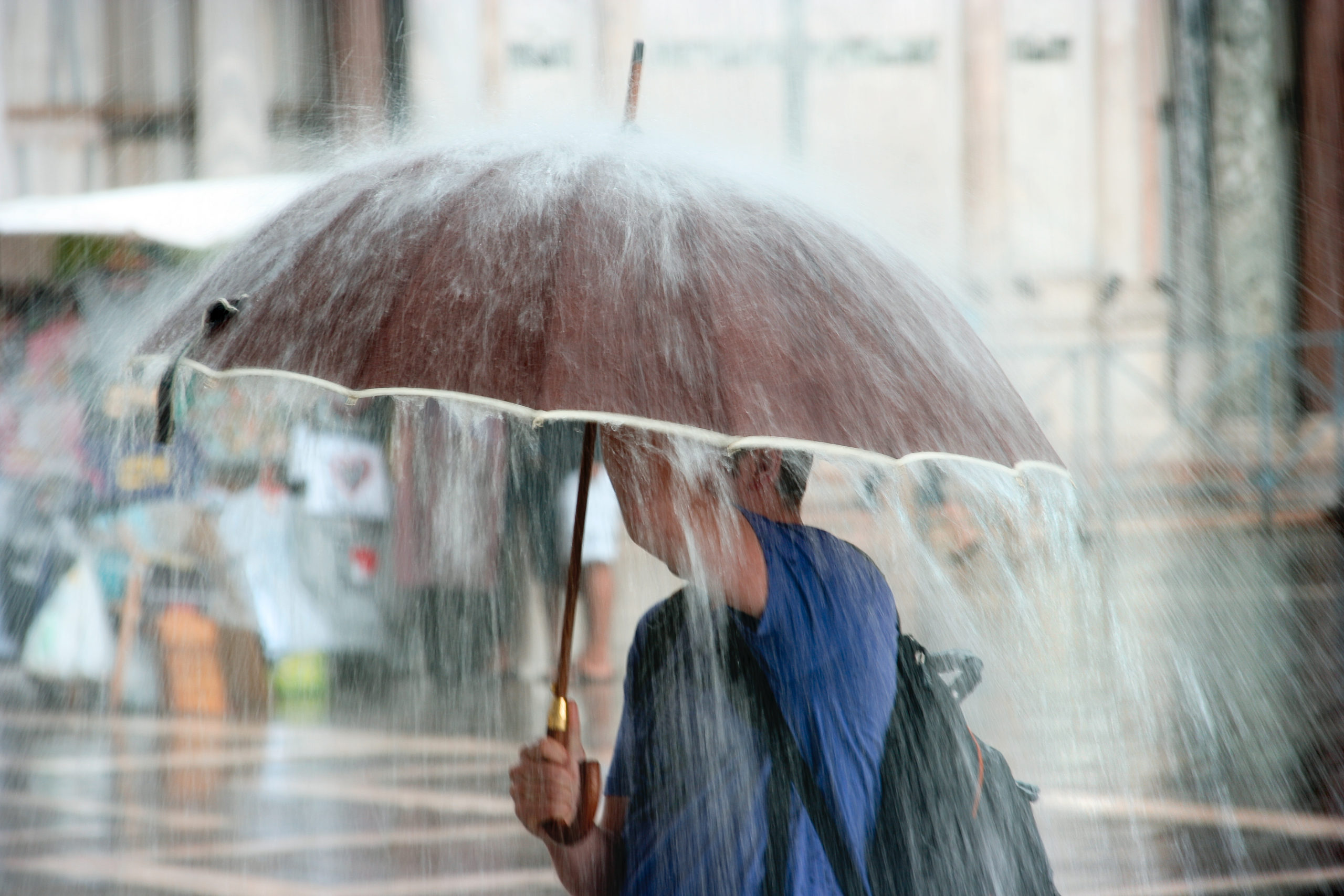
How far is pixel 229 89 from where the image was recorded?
8641 mm

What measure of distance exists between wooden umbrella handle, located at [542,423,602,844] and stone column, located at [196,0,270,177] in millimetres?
7963

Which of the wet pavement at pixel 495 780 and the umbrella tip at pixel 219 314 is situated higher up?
the umbrella tip at pixel 219 314

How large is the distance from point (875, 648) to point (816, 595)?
0.09 m

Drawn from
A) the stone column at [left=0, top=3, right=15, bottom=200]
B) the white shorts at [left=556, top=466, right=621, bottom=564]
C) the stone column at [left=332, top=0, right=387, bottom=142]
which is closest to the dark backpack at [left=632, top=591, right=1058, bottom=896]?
the white shorts at [left=556, top=466, right=621, bottom=564]

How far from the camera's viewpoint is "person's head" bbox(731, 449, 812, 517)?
4.55 ft

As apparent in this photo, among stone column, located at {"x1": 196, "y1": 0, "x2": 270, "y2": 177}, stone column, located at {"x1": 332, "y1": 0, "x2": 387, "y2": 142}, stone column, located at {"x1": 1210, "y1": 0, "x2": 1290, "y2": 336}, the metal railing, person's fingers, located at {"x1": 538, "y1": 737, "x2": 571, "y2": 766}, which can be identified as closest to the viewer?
person's fingers, located at {"x1": 538, "y1": 737, "x2": 571, "y2": 766}

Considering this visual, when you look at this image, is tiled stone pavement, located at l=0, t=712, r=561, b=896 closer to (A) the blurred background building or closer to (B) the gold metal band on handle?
(B) the gold metal band on handle

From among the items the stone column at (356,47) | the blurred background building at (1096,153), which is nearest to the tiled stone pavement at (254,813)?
the stone column at (356,47)

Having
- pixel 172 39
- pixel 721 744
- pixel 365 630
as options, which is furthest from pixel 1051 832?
pixel 172 39

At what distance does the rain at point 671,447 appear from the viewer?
1.33 m

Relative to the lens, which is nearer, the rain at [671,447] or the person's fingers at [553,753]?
the rain at [671,447]

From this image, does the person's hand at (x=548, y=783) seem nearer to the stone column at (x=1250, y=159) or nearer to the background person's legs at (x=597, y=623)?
the background person's legs at (x=597, y=623)

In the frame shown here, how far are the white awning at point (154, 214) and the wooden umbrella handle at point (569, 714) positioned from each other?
385 cm

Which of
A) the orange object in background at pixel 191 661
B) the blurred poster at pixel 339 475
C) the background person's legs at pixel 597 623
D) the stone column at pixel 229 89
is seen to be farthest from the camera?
the stone column at pixel 229 89
